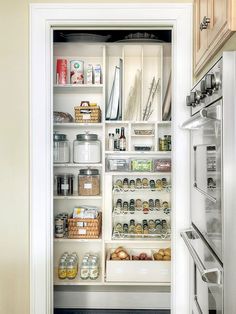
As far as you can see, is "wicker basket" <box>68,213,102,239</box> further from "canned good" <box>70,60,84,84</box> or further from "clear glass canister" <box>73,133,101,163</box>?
"canned good" <box>70,60,84,84</box>

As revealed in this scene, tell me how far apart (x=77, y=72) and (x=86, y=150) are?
62 cm

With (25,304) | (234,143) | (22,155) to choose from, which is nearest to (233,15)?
(234,143)

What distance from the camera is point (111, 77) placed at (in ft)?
8.96

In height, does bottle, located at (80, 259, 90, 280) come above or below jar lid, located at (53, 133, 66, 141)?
below

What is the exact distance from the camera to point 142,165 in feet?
8.55

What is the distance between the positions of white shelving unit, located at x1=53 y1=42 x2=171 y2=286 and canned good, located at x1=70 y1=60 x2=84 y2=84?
58 mm

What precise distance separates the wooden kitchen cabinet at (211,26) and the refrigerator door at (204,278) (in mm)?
722

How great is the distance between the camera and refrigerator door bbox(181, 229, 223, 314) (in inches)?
40.6

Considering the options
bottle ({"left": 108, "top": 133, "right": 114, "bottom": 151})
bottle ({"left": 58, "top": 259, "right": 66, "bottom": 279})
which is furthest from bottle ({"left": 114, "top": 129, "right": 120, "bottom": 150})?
bottle ({"left": 58, "top": 259, "right": 66, "bottom": 279})

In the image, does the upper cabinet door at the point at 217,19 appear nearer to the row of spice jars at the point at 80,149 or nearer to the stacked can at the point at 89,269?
the row of spice jars at the point at 80,149

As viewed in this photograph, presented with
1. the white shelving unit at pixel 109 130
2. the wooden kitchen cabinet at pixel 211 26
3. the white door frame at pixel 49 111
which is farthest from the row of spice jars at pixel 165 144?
the wooden kitchen cabinet at pixel 211 26

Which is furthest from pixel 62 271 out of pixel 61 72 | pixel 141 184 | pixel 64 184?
pixel 61 72

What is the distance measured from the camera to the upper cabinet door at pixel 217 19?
1.02 meters

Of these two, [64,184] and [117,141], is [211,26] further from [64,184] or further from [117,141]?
[64,184]
